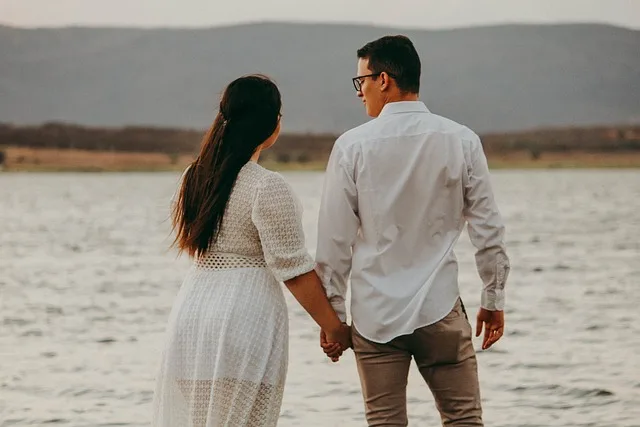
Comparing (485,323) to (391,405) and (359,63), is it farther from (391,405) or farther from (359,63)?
(359,63)

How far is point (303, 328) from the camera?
1223 cm

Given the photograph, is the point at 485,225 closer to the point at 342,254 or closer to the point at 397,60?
the point at 342,254

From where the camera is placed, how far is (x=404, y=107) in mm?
3953

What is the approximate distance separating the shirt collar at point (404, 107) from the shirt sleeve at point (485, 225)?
187 mm

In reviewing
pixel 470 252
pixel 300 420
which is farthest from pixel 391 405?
pixel 470 252

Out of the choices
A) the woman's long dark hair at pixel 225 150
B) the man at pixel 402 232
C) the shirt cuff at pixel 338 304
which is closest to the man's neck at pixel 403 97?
the man at pixel 402 232

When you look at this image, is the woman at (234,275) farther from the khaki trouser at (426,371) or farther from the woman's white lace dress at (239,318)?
the khaki trouser at (426,371)

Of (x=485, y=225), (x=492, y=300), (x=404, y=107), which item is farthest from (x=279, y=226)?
(x=492, y=300)

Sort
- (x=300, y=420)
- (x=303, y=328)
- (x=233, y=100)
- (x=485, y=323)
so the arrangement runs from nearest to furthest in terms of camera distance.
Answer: (x=233, y=100), (x=485, y=323), (x=300, y=420), (x=303, y=328)

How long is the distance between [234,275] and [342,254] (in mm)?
336

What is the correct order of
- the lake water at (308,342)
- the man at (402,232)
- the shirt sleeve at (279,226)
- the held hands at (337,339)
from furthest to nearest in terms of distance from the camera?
1. the lake water at (308,342)
2. the held hands at (337,339)
3. the man at (402,232)
4. the shirt sleeve at (279,226)

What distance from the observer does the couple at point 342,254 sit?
384cm

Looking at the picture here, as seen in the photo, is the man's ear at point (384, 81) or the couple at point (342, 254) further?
the man's ear at point (384, 81)

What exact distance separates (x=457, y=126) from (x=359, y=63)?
0.37 metres
